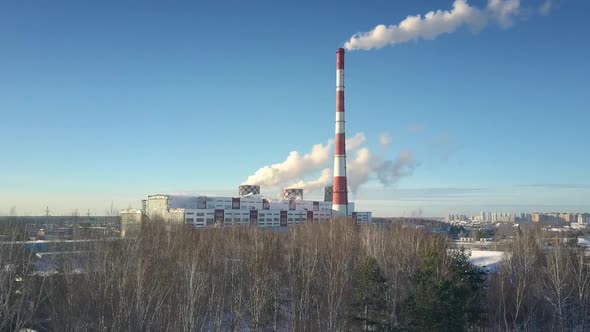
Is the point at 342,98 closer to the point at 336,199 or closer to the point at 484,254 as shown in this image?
the point at 336,199

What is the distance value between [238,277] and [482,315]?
9.05 m

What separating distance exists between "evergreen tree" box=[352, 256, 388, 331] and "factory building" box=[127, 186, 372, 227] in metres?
40.6

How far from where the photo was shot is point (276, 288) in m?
18.2

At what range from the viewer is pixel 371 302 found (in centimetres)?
1474

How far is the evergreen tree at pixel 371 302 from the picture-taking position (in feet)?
47.8

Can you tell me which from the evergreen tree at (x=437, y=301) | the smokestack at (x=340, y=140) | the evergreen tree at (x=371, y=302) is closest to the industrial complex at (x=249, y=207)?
the smokestack at (x=340, y=140)

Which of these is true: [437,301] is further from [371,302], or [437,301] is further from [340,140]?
[340,140]

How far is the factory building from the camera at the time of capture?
188 ft

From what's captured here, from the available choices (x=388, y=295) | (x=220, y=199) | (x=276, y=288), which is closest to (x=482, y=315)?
(x=388, y=295)

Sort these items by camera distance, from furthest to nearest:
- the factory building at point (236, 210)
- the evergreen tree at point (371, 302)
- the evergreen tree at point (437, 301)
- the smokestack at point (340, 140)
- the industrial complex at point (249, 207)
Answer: the factory building at point (236, 210), the industrial complex at point (249, 207), the smokestack at point (340, 140), the evergreen tree at point (371, 302), the evergreen tree at point (437, 301)

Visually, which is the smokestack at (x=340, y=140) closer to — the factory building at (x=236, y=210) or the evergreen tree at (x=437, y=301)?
the factory building at (x=236, y=210)

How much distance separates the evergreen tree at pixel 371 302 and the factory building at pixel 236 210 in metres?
40.6

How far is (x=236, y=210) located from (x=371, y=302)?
46.4 metres

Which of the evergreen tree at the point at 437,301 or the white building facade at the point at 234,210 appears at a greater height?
the white building facade at the point at 234,210
